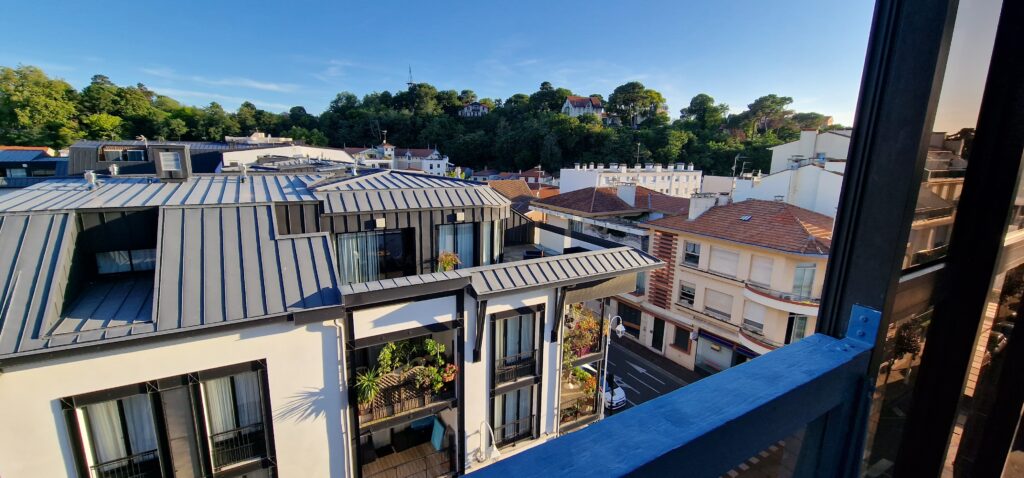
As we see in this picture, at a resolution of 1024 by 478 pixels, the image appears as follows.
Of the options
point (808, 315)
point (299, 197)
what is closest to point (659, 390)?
point (808, 315)

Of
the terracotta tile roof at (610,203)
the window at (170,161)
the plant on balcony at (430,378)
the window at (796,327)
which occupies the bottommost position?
the window at (796,327)

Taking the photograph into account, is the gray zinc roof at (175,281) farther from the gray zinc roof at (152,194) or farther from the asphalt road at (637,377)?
the asphalt road at (637,377)

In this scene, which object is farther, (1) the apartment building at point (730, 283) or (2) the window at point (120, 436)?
(1) the apartment building at point (730, 283)

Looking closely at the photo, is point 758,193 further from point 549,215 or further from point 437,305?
point 437,305

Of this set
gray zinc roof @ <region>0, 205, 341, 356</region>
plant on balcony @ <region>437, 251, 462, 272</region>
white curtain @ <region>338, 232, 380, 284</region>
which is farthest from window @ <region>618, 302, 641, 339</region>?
gray zinc roof @ <region>0, 205, 341, 356</region>

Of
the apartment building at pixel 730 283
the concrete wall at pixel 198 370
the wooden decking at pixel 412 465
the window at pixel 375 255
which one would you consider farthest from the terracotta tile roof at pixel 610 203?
the concrete wall at pixel 198 370

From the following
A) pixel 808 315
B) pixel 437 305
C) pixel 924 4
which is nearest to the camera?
pixel 924 4

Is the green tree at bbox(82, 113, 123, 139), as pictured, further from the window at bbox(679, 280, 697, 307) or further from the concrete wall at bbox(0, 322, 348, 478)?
the window at bbox(679, 280, 697, 307)
